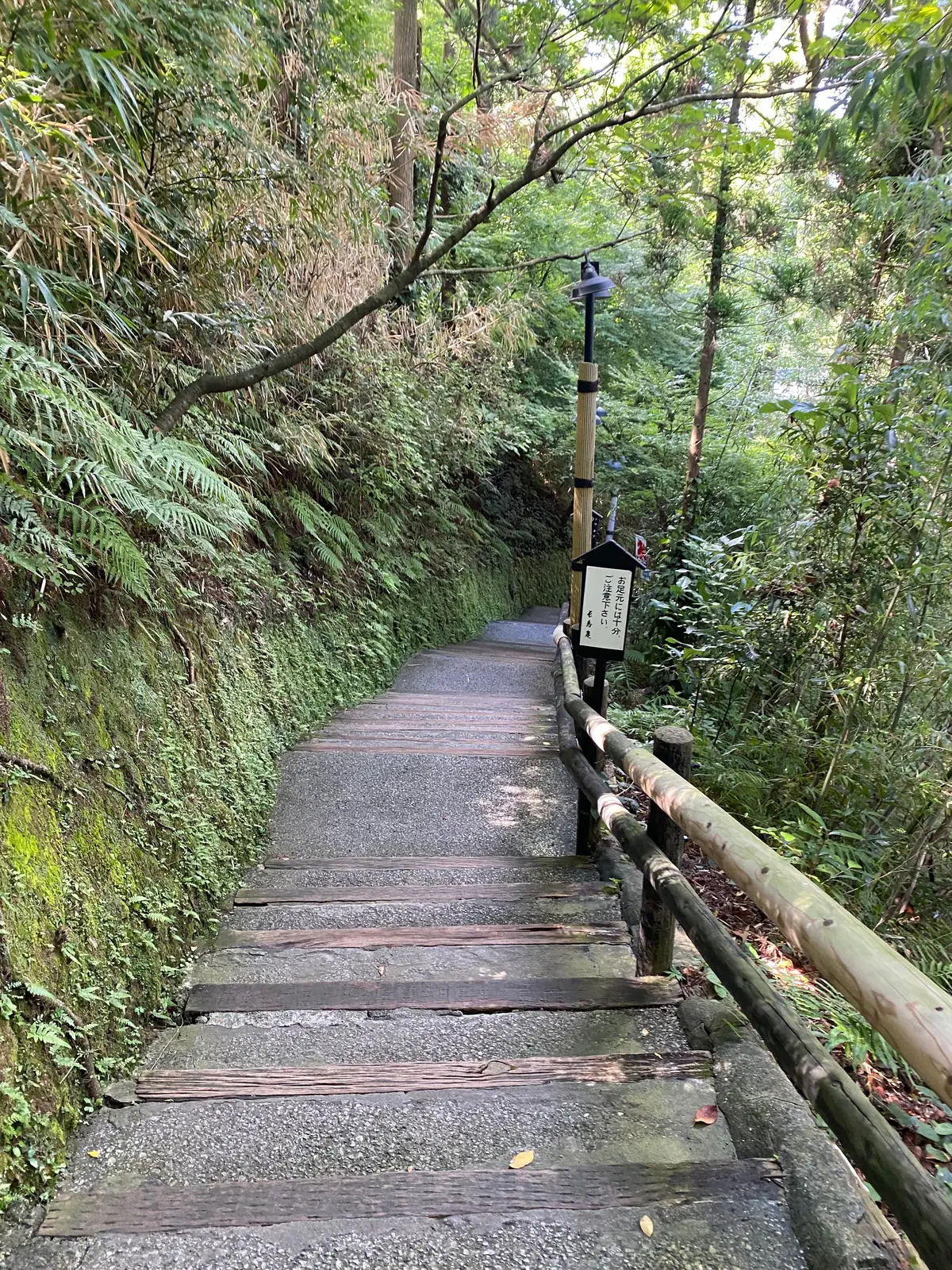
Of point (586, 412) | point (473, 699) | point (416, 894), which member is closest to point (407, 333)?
point (586, 412)

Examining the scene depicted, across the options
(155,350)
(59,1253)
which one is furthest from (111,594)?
(59,1253)

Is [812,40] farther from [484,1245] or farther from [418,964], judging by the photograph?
[484,1245]

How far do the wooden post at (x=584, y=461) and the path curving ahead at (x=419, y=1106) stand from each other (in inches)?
94.4

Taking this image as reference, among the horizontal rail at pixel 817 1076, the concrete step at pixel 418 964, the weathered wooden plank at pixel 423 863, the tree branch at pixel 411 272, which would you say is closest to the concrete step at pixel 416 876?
the weathered wooden plank at pixel 423 863

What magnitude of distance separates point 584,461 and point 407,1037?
12.6ft

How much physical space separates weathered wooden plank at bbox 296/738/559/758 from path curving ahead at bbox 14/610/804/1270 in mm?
1298

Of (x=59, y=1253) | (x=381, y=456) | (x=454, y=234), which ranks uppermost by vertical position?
(x=454, y=234)

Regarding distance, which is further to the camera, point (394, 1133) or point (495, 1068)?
point (495, 1068)

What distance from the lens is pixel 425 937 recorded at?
2.88 meters

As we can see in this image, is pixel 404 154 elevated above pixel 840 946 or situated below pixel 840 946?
above

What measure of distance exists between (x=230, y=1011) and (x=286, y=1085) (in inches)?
20.8

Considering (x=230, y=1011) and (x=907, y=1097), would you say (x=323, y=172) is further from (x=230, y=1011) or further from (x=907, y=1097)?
(x=907, y=1097)

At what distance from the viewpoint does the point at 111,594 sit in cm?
291

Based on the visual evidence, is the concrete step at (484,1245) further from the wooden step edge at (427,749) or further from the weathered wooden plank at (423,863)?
the wooden step edge at (427,749)
